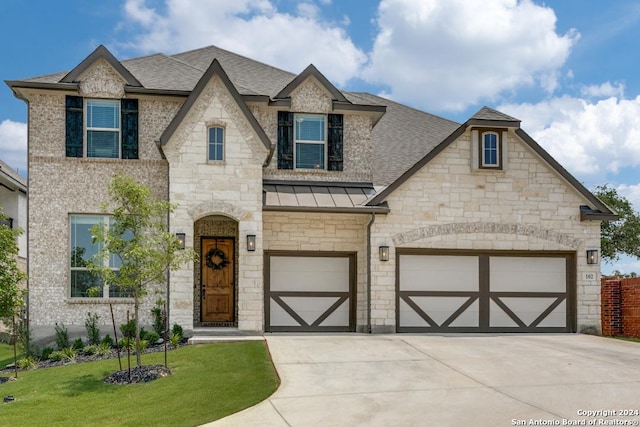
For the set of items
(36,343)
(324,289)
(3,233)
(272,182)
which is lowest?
(36,343)

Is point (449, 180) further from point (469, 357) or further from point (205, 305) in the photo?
point (205, 305)

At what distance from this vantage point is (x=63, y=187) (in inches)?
606

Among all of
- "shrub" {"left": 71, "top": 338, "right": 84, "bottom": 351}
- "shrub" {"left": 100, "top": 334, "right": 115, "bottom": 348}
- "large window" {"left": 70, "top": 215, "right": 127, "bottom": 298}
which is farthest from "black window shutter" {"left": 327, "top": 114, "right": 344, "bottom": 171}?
"shrub" {"left": 71, "top": 338, "right": 84, "bottom": 351}

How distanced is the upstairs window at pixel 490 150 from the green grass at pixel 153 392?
319 inches

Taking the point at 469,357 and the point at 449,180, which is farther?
the point at 449,180

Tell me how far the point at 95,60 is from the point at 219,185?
4.91 meters

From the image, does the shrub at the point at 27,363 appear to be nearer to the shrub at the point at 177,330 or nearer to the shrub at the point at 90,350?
the shrub at the point at 90,350

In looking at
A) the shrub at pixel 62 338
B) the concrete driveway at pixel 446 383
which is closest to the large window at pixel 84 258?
the shrub at pixel 62 338

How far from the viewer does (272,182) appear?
54.6 feet

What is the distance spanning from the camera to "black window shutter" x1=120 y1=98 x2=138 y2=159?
15703 millimetres

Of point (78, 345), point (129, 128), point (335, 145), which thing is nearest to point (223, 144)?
point (129, 128)

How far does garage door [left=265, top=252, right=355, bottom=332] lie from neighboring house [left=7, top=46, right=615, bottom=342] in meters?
0.04

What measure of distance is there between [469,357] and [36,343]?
10.8 metres

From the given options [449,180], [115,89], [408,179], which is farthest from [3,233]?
[449,180]
